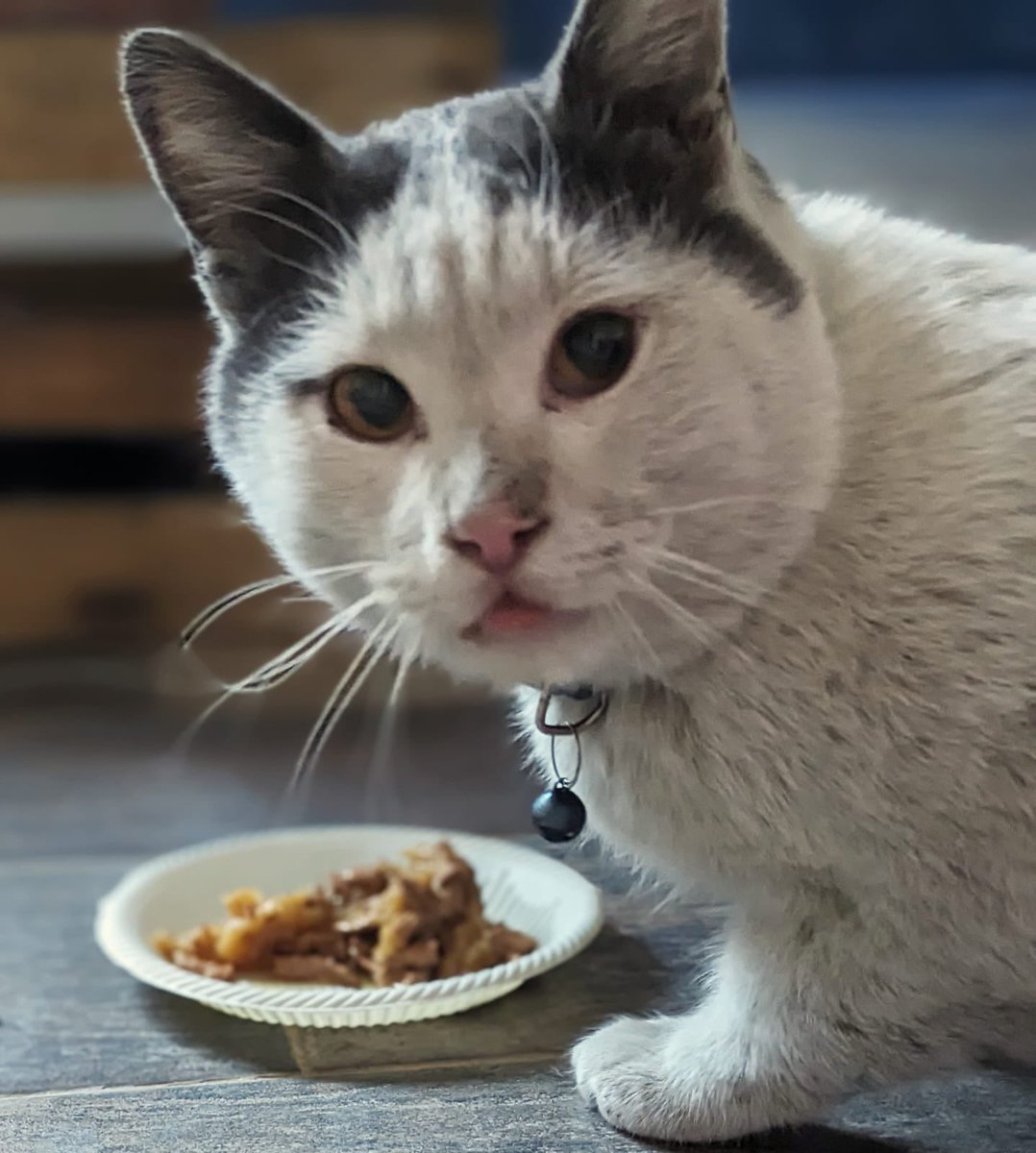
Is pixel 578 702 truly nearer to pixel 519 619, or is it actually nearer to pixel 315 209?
pixel 519 619

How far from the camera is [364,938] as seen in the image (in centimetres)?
102

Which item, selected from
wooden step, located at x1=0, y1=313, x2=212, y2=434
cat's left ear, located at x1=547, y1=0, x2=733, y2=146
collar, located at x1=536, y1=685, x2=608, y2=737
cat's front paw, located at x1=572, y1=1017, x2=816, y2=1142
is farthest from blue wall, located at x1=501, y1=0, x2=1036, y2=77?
cat's front paw, located at x1=572, y1=1017, x2=816, y2=1142

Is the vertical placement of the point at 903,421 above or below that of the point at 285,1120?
above

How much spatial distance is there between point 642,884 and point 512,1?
1306 millimetres

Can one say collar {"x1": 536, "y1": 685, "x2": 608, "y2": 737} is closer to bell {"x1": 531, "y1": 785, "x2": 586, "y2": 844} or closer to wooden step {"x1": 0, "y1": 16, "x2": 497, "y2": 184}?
bell {"x1": 531, "y1": 785, "x2": 586, "y2": 844}

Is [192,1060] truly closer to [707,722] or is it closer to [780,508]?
[707,722]

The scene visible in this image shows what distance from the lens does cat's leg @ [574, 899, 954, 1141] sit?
75 cm

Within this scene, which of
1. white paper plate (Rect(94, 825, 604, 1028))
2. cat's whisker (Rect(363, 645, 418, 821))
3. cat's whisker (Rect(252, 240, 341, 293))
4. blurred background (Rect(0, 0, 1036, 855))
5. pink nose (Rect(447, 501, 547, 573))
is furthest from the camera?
blurred background (Rect(0, 0, 1036, 855))

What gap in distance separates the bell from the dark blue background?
1.29 m

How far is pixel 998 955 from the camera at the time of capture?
2.39 feet

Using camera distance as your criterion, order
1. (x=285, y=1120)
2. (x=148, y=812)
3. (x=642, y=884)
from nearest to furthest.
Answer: (x=285, y=1120), (x=642, y=884), (x=148, y=812)

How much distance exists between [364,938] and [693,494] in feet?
1.60

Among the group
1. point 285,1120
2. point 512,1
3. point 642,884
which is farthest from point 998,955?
point 512,1

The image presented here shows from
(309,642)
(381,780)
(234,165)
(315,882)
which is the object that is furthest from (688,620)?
(381,780)
